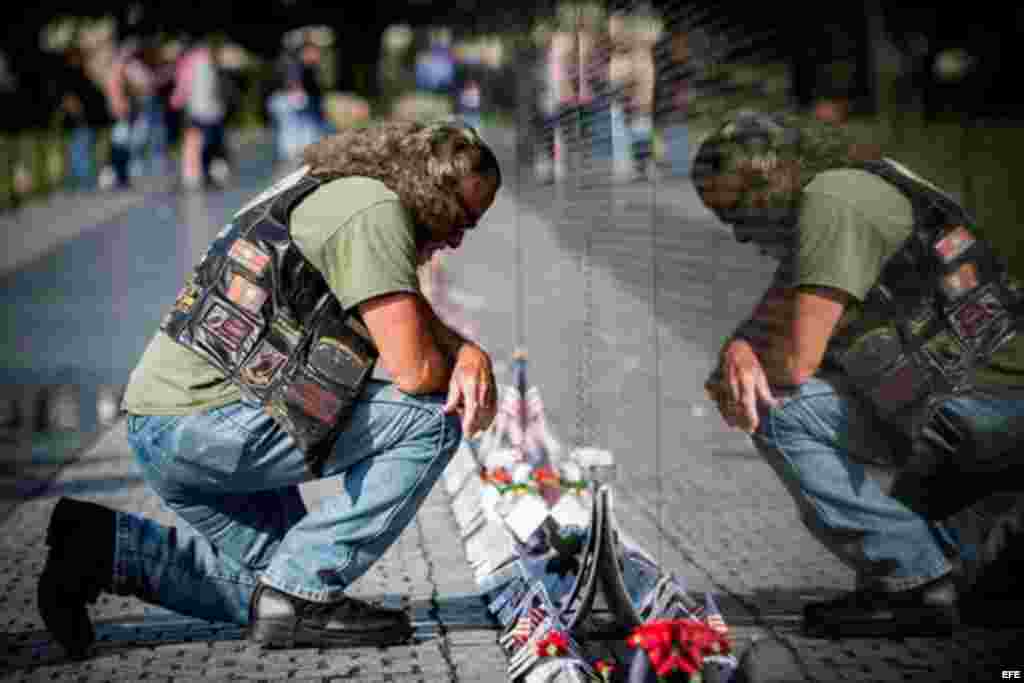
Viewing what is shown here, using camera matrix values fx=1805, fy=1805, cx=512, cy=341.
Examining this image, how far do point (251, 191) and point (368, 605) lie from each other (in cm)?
1933

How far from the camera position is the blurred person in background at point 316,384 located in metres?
4.48

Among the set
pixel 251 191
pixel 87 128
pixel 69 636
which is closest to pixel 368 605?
pixel 69 636

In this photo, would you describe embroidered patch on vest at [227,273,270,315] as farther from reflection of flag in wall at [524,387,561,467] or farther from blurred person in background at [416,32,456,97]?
blurred person in background at [416,32,456,97]

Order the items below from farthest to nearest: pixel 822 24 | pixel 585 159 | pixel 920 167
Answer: pixel 822 24
pixel 920 167
pixel 585 159

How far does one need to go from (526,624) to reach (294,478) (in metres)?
0.70

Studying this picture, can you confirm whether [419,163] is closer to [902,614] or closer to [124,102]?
[902,614]

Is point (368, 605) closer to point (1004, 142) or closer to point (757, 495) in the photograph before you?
point (757, 495)

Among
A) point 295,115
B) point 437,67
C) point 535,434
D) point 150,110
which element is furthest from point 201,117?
point 535,434

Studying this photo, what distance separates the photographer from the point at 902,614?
449cm

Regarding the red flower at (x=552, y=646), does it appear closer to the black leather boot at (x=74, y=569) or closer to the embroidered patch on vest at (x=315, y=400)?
the embroidered patch on vest at (x=315, y=400)

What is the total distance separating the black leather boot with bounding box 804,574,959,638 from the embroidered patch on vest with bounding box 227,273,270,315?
5.41 feet

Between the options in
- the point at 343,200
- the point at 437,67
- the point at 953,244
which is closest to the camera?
the point at 953,244

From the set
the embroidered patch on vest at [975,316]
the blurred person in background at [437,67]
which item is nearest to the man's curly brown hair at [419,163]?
the embroidered patch on vest at [975,316]

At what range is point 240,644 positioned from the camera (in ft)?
16.0
